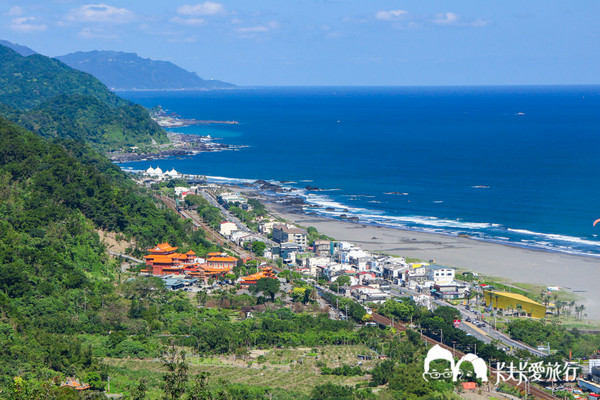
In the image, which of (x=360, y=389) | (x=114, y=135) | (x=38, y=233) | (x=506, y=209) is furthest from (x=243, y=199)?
(x=114, y=135)

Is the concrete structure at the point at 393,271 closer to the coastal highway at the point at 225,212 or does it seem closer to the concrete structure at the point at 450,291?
the concrete structure at the point at 450,291

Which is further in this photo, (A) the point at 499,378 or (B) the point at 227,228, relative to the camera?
(B) the point at 227,228

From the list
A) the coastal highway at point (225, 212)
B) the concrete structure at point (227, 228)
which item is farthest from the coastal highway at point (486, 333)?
the coastal highway at point (225, 212)

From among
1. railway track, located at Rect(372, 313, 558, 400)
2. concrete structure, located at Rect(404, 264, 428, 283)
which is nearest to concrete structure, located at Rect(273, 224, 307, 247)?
concrete structure, located at Rect(404, 264, 428, 283)

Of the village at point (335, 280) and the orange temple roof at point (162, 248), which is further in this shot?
the orange temple roof at point (162, 248)

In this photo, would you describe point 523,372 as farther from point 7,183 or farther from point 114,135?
point 114,135

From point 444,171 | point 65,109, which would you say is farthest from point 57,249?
point 65,109

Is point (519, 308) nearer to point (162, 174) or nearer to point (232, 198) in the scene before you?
point (232, 198)
